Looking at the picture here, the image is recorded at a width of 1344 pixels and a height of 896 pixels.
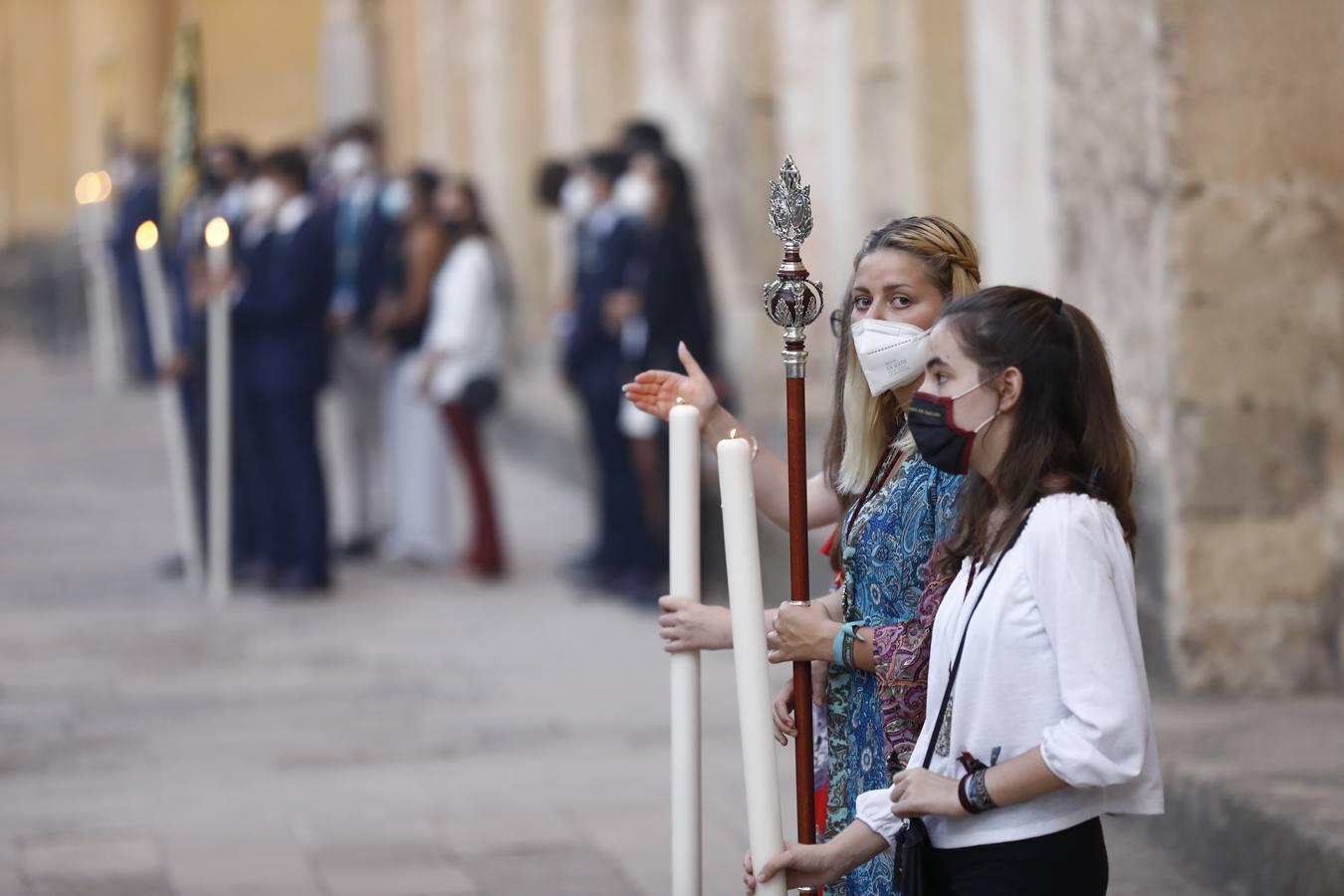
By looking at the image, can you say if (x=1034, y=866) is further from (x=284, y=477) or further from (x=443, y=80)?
(x=443, y=80)

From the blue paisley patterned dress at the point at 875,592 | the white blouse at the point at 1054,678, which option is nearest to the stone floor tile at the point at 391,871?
the blue paisley patterned dress at the point at 875,592

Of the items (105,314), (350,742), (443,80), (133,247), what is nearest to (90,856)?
(350,742)

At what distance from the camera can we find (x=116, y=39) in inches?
1131

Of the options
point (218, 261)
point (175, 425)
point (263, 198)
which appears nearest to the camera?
point (218, 261)

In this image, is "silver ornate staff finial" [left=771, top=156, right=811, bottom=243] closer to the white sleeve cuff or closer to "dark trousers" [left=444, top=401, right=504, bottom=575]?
the white sleeve cuff

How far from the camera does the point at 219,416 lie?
9.65 meters

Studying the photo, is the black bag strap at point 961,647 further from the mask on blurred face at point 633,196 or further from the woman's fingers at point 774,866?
the mask on blurred face at point 633,196

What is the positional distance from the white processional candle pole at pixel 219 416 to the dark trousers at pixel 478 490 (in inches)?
41.7

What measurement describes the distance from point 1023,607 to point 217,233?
7.17 meters

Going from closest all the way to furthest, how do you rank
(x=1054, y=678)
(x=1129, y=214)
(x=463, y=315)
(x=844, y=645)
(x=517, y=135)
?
1. (x=1054, y=678)
2. (x=844, y=645)
3. (x=1129, y=214)
4. (x=463, y=315)
5. (x=517, y=135)

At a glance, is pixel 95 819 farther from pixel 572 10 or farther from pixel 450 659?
pixel 572 10

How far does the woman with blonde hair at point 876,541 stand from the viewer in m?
2.97

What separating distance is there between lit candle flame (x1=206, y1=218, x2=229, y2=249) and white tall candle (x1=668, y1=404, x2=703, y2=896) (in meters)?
6.76

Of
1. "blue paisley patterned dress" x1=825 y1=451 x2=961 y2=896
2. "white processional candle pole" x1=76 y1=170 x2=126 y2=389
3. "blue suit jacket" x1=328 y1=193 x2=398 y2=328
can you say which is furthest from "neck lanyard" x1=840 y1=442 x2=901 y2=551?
"white processional candle pole" x1=76 y1=170 x2=126 y2=389
